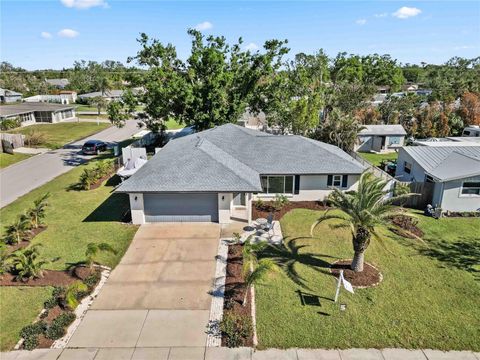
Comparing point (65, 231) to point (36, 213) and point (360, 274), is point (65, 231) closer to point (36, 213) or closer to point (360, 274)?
point (36, 213)

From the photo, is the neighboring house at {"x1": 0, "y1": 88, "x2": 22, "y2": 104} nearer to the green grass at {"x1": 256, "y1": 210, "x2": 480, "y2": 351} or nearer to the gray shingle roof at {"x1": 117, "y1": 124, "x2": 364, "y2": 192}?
the gray shingle roof at {"x1": 117, "y1": 124, "x2": 364, "y2": 192}

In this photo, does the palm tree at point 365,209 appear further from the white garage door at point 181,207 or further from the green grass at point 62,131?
the green grass at point 62,131

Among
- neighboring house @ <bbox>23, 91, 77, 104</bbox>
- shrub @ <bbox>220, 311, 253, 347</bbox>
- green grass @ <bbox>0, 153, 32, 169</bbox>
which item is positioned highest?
neighboring house @ <bbox>23, 91, 77, 104</bbox>

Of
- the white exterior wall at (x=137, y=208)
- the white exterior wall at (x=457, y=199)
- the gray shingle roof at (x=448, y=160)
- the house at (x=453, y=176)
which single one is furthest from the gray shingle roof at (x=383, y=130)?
the white exterior wall at (x=137, y=208)

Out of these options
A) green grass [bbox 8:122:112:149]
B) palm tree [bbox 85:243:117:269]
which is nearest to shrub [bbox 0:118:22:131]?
green grass [bbox 8:122:112:149]

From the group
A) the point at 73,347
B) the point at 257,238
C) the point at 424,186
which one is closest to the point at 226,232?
the point at 257,238

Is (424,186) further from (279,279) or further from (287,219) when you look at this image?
(279,279)
